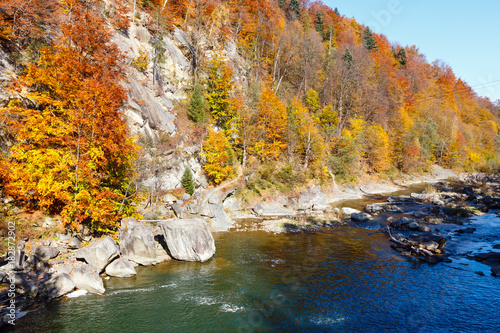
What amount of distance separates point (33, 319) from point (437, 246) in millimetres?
24894

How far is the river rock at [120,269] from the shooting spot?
14.4 metres

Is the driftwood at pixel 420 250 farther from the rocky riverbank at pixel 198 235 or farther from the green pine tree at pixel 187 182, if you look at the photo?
the green pine tree at pixel 187 182

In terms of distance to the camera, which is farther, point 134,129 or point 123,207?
point 134,129

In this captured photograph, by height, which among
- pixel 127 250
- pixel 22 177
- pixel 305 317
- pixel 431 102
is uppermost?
pixel 431 102

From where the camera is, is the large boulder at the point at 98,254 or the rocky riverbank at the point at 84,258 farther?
the large boulder at the point at 98,254

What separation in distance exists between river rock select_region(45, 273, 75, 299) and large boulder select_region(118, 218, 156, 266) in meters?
3.64

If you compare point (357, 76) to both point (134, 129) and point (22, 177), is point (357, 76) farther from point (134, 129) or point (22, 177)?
point (22, 177)

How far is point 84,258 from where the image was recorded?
46.3 ft

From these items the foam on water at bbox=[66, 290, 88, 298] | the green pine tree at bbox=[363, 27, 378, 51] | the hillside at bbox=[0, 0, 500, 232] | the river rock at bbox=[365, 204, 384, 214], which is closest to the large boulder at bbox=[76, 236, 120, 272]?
the foam on water at bbox=[66, 290, 88, 298]

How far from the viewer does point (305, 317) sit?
35.8 feet

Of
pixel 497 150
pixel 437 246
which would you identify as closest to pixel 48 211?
pixel 437 246

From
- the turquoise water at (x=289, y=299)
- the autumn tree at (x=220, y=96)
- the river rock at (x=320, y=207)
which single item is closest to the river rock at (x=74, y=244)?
the turquoise water at (x=289, y=299)

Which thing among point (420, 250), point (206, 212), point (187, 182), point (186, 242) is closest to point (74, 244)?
point (186, 242)

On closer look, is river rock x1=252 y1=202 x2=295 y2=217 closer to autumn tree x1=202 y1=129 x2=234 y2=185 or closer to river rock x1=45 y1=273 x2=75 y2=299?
autumn tree x1=202 y1=129 x2=234 y2=185
